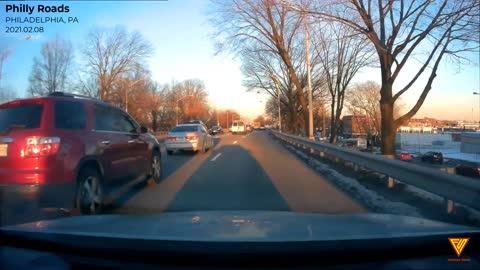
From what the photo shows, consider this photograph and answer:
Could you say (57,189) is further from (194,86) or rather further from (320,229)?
(194,86)

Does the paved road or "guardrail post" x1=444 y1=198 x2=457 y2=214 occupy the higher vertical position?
"guardrail post" x1=444 y1=198 x2=457 y2=214

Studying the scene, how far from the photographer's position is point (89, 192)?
6.50 metres

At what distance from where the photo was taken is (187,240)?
316cm

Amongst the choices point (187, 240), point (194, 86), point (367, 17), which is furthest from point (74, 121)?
point (194, 86)

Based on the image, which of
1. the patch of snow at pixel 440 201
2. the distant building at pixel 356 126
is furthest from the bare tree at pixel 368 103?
the patch of snow at pixel 440 201

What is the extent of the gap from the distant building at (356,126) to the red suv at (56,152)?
234 ft

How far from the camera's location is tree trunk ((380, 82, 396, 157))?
14.8 meters

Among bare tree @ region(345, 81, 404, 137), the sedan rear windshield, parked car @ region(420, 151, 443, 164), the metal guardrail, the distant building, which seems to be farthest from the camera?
the distant building

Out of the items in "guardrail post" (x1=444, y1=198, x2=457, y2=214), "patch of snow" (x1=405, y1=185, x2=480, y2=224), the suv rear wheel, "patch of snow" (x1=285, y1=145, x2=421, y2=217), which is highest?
the suv rear wheel

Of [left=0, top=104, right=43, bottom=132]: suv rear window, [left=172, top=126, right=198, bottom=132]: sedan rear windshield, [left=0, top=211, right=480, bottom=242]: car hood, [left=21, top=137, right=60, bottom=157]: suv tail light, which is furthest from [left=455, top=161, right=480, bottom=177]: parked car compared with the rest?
[left=172, top=126, right=198, bottom=132]: sedan rear windshield

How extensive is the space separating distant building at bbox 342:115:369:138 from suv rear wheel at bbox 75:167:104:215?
7144cm

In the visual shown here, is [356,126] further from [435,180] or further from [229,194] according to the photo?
[435,180]

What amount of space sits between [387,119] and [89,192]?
1104cm

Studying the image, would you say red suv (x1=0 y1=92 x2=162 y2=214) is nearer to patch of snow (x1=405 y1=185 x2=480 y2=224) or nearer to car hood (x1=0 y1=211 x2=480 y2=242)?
car hood (x1=0 y1=211 x2=480 y2=242)
